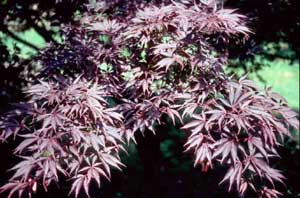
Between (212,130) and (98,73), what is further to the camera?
(98,73)

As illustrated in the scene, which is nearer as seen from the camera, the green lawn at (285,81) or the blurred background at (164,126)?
the blurred background at (164,126)

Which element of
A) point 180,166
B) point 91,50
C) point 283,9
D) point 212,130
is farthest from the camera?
point 180,166

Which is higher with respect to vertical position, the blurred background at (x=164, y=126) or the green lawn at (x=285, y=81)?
the blurred background at (x=164, y=126)

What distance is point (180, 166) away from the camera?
5844 mm

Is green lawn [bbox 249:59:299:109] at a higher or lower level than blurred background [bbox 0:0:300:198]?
lower

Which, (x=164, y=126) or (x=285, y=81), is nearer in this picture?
(x=164, y=126)

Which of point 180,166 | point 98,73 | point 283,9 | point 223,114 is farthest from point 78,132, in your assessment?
point 180,166

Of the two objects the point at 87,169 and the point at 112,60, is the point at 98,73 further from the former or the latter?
the point at 87,169

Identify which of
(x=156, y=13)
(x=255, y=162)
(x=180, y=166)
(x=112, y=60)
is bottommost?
(x=180, y=166)

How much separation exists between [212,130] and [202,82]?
0.36m

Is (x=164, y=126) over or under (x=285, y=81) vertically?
over

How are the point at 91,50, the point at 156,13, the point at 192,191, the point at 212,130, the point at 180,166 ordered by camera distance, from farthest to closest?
the point at 180,166
the point at 192,191
the point at 91,50
the point at 156,13
the point at 212,130

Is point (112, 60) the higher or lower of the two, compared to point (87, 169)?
higher

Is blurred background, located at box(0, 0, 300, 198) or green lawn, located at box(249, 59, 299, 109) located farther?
green lawn, located at box(249, 59, 299, 109)
